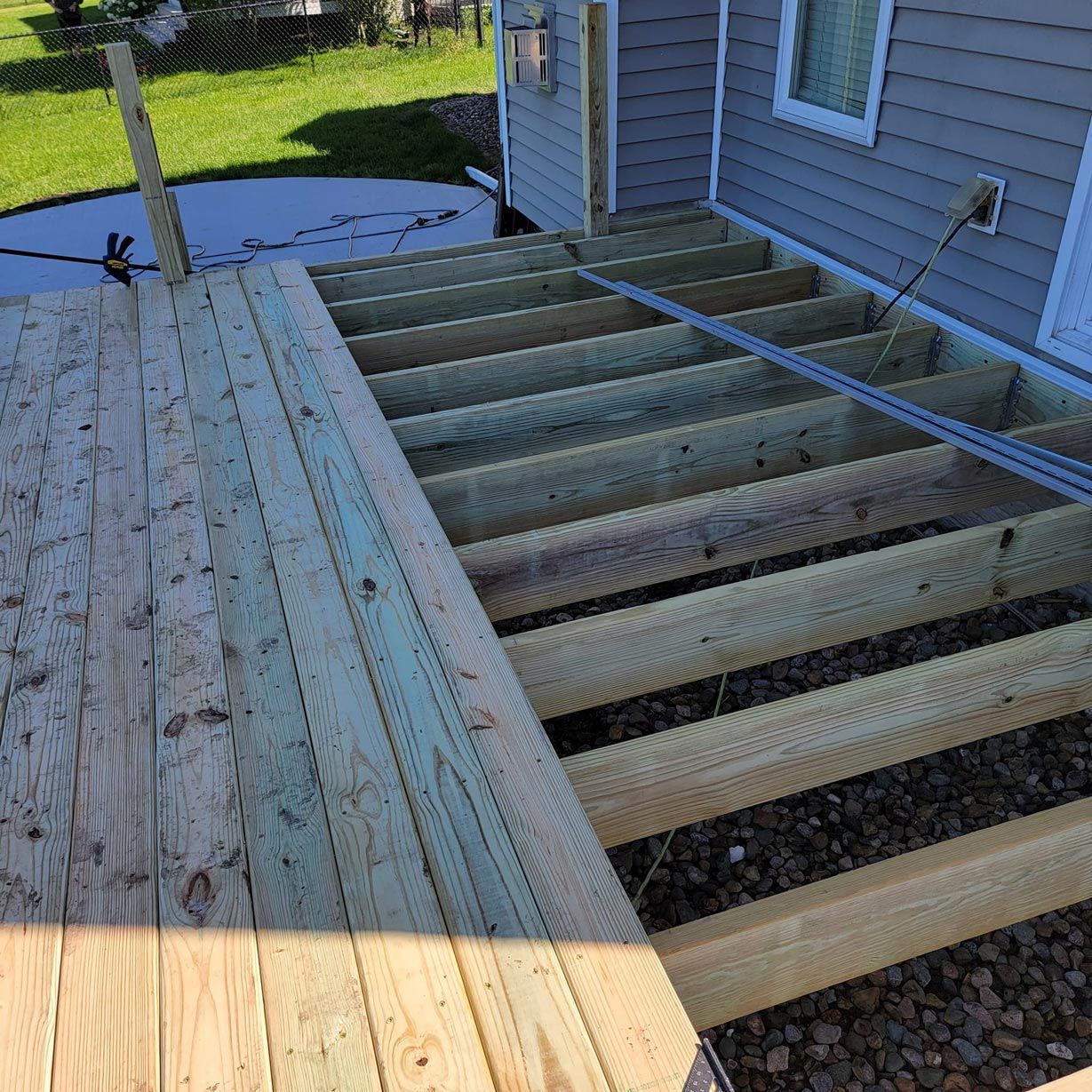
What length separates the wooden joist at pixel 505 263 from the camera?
186 inches

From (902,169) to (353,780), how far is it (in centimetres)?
359

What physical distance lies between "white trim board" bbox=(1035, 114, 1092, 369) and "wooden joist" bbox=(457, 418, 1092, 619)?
501mm

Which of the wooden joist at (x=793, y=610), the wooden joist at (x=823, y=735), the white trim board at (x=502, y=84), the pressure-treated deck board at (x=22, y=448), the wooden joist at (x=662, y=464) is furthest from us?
the white trim board at (x=502, y=84)

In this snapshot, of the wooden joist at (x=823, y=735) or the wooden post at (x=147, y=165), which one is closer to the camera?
the wooden joist at (x=823, y=735)

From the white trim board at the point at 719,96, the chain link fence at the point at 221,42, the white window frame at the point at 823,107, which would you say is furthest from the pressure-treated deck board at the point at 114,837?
the chain link fence at the point at 221,42

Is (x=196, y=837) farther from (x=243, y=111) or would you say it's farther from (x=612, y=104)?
(x=243, y=111)

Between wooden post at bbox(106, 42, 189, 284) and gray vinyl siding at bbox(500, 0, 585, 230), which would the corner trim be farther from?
wooden post at bbox(106, 42, 189, 284)

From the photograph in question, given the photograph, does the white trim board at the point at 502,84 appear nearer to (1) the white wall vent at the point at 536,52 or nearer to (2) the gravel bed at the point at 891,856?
(1) the white wall vent at the point at 536,52

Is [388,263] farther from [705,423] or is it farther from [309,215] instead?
[309,215]

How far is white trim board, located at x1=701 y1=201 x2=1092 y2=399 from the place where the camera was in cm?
345

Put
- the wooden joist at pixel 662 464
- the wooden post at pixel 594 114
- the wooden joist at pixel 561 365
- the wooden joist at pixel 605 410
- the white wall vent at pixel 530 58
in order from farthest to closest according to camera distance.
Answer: the white wall vent at pixel 530 58 → the wooden post at pixel 594 114 → the wooden joist at pixel 561 365 → the wooden joist at pixel 605 410 → the wooden joist at pixel 662 464

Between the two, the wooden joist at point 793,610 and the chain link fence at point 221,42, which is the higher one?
the chain link fence at point 221,42

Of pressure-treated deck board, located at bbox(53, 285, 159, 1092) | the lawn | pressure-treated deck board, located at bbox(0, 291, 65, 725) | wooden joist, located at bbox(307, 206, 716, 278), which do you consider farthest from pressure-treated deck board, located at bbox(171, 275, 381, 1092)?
the lawn

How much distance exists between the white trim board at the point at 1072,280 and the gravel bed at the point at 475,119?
304 inches
